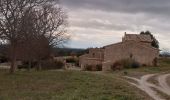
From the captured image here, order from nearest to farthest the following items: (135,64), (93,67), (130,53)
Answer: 1. (135,64)
2. (130,53)
3. (93,67)

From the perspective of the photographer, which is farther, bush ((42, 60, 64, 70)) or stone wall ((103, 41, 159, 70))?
bush ((42, 60, 64, 70))

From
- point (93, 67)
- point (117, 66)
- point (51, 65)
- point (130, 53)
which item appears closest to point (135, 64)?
point (117, 66)

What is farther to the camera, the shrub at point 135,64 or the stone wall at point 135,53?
the stone wall at point 135,53

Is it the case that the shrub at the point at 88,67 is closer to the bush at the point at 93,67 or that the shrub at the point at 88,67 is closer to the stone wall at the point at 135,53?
the bush at the point at 93,67

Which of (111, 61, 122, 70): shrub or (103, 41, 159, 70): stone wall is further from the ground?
(103, 41, 159, 70): stone wall

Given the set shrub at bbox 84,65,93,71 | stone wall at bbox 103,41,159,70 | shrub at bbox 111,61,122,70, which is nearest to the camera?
shrub at bbox 111,61,122,70

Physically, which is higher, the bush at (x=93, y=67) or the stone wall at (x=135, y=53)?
the stone wall at (x=135, y=53)

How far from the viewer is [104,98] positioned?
23469mm

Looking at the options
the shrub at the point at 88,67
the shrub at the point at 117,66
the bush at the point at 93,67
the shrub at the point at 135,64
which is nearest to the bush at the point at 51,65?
the shrub at the point at 88,67

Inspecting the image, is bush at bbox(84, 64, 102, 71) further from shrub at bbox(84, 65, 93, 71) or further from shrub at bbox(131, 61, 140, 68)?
shrub at bbox(131, 61, 140, 68)

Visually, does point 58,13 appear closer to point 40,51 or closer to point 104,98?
point 40,51

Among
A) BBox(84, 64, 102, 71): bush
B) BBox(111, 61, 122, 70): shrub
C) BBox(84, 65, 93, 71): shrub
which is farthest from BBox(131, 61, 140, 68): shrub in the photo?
BBox(84, 65, 93, 71): shrub

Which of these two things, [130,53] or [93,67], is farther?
[93,67]

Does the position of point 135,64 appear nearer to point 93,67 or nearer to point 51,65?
point 93,67
